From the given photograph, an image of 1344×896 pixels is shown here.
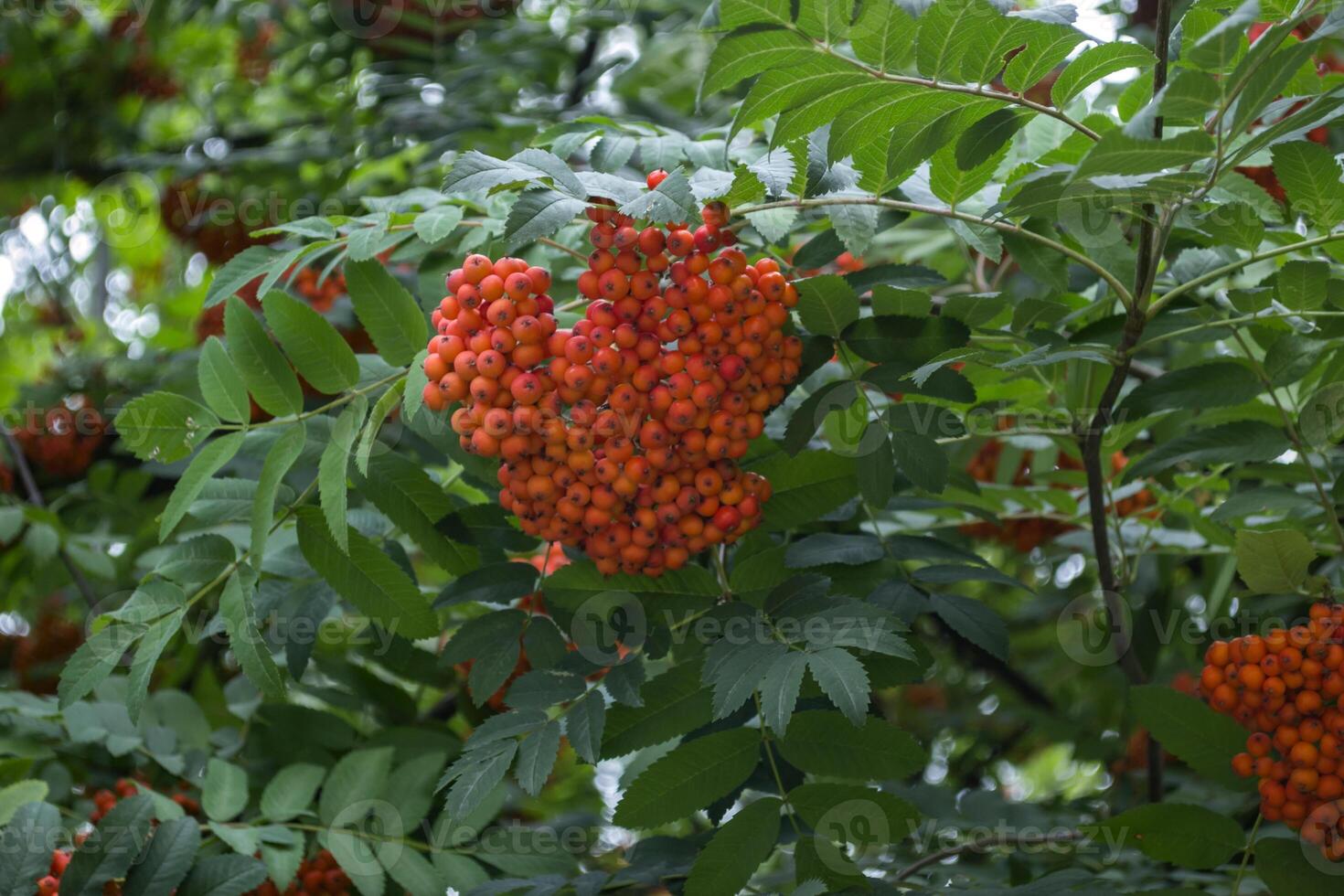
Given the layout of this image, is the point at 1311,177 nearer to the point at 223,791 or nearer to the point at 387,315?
the point at 387,315

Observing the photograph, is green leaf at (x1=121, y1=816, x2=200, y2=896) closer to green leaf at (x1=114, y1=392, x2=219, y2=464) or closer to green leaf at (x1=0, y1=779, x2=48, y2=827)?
green leaf at (x1=0, y1=779, x2=48, y2=827)

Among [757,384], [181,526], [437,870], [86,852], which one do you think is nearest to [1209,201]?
[757,384]

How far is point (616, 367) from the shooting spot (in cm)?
195

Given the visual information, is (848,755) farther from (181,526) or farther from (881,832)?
(181,526)

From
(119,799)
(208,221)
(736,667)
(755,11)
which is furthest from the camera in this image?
(208,221)

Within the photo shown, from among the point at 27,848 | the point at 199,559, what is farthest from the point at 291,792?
the point at 199,559

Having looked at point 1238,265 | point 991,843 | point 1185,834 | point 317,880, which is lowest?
point 317,880

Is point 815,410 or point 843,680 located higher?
point 815,410

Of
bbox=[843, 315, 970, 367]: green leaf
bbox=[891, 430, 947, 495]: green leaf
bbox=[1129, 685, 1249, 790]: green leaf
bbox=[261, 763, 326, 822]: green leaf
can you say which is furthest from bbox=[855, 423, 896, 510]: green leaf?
bbox=[261, 763, 326, 822]: green leaf

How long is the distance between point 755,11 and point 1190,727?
1556mm

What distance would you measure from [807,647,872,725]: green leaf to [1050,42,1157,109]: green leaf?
0.96m

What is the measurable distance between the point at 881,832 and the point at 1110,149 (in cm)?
121

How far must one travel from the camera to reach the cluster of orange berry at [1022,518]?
328 cm

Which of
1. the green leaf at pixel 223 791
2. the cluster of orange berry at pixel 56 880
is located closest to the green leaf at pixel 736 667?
the green leaf at pixel 223 791
